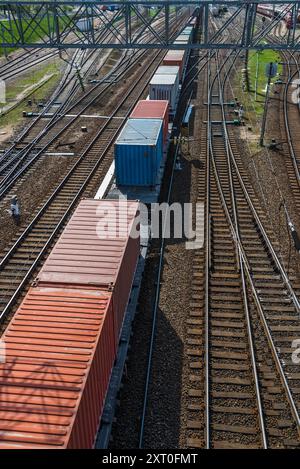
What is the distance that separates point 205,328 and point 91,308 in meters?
5.19

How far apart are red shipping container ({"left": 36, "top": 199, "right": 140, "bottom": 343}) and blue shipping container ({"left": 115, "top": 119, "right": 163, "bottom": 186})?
19.8 ft

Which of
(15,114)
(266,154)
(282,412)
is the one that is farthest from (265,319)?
(15,114)

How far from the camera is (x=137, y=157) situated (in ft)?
72.7

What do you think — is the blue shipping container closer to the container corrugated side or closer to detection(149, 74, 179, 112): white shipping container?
detection(149, 74, 179, 112): white shipping container

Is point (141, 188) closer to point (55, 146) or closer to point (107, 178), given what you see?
point (107, 178)

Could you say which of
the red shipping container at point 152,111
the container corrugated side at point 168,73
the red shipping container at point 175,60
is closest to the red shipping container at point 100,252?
the red shipping container at point 152,111

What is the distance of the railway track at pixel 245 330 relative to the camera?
11562 millimetres

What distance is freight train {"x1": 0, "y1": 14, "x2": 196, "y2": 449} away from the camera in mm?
8133

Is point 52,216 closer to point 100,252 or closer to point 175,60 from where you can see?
point 100,252

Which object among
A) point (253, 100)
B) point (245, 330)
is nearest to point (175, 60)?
point (253, 100)

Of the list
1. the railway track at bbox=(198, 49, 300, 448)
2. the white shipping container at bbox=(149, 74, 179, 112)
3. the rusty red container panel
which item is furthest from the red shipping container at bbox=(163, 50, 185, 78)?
the rusty red container panel

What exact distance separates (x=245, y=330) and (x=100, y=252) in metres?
5.69

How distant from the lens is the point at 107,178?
80.5ft

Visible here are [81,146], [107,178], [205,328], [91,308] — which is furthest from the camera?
[81,146]
